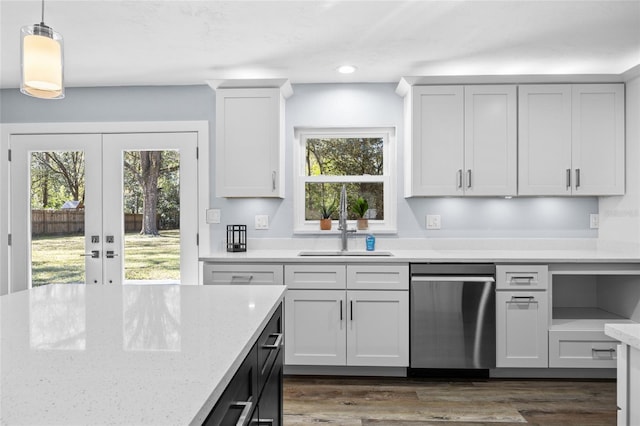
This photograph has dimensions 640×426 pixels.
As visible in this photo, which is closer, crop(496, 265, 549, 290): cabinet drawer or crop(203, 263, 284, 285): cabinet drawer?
crop(496, 265, 549, 290): cabinet drawer

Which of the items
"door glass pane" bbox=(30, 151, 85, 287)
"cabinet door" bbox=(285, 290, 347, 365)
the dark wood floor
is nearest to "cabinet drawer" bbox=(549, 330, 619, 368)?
the dark wood floor

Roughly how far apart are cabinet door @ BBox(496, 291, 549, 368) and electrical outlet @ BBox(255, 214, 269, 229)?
1924 mm

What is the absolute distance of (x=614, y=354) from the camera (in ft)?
9.62

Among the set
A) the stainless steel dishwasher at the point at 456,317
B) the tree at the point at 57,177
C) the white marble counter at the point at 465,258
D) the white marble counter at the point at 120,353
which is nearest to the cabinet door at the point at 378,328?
the stainless steel dishwasher at the point at 456,317

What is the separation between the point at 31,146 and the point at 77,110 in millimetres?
526

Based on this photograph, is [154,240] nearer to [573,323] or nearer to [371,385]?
[371,385]

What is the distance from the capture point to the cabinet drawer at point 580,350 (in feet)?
9.62

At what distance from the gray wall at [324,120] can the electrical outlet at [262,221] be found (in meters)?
0.04

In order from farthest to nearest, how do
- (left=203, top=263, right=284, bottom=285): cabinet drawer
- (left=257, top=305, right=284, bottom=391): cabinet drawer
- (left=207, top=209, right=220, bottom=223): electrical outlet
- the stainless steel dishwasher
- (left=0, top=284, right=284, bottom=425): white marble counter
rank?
(left=207, top=209, right=220, bottom=223): electrical outlet → (left=203, top=263, right=284, bottom=285): cabinet drawer → the stainless steel dishwasher → (left=257, top=305, right=284, bottom=391): cabinet drawer → (left=0, top=284, right=284, bottom=425): white marble counter

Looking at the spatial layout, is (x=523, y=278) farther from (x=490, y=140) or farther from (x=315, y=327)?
(x=315, y=327)

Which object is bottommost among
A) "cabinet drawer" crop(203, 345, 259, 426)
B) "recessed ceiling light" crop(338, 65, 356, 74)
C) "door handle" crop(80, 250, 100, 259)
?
"cabinet drawer" crop(203, 345, 259, 426)

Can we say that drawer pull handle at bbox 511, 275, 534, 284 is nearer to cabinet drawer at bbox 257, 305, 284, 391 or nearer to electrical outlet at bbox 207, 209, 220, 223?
cabinet drawer at bbox 257, 305, 284, 391

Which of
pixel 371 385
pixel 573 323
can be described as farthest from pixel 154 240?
pixel 573 323

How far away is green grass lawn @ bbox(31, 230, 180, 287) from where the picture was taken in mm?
3666
